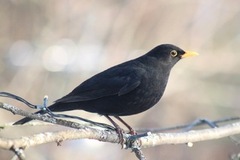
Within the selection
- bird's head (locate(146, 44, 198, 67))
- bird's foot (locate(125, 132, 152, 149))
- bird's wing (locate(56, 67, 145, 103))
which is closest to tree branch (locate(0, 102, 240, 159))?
bird's foot (locate(125, 132, 152, 149))

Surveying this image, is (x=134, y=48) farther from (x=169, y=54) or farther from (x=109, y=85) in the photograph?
(x=109, y=85)

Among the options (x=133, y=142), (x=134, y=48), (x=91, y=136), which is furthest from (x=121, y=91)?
(x=134, y=48)

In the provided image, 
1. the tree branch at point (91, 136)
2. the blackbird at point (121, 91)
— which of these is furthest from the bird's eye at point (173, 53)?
the tree branch at point (91, 136)

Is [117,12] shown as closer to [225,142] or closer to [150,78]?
[225,142]

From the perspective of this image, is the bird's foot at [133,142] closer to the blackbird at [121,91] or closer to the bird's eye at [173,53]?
the blackbird at [121,91]

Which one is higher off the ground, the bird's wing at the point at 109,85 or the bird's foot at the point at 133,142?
the bird's wing at the point at 109,85

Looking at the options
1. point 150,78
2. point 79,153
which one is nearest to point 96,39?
point 79,153
